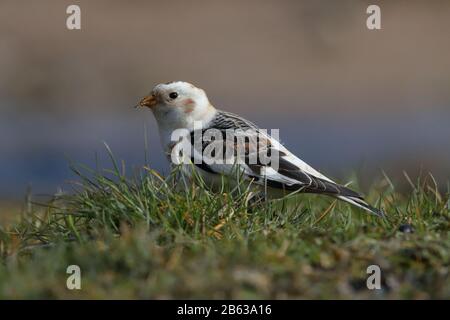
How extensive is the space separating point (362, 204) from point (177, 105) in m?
1.53

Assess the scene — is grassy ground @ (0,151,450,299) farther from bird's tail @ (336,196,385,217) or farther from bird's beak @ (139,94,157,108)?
bird's beak @ (139,94,157,108)

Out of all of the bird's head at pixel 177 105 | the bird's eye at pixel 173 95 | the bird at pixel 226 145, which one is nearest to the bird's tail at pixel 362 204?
the bird at pixel 226 145

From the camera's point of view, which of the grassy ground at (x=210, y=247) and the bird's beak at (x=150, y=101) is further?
the bird's beak at (x=150, y=101)

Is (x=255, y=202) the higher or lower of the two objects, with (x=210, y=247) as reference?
higher

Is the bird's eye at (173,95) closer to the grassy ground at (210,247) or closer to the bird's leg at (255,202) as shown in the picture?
the grassy ground at (210,247)

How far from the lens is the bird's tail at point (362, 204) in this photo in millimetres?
5957

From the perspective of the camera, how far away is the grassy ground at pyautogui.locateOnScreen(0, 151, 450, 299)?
4492 mm

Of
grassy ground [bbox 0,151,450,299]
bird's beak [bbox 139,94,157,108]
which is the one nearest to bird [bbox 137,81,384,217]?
bird's beak [bbox 139,94,157,108]

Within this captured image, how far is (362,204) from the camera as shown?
240 inches

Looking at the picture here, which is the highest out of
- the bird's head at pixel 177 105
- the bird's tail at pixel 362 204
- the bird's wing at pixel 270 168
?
the bird's head at pixel 177 105

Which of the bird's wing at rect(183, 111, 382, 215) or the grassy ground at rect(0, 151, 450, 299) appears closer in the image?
the grassy ground at rect(0, 151, 450, 299)

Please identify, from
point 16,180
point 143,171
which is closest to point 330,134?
point 16,180

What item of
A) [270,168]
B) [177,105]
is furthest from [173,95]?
[270,168]

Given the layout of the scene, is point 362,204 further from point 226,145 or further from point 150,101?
point 150,101
